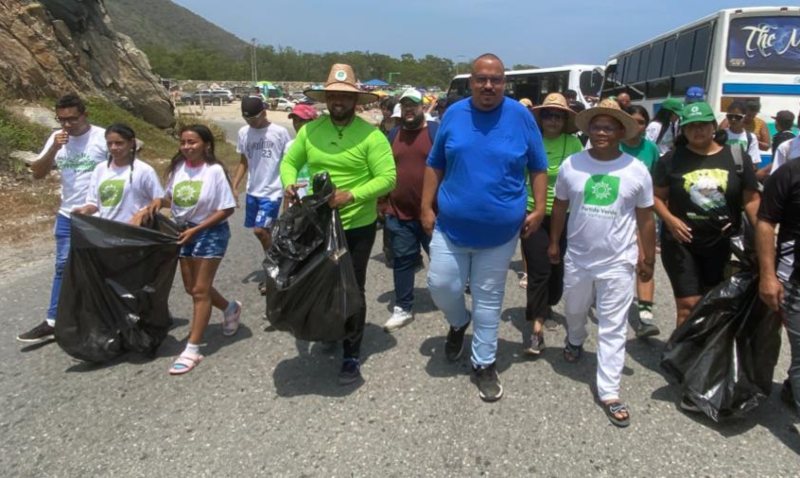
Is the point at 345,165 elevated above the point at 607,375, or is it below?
above

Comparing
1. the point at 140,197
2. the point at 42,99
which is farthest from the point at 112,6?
the point at 140,197

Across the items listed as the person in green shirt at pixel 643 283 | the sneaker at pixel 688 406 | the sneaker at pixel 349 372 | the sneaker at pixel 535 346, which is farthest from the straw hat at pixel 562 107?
the sneaker at pixel 349 372

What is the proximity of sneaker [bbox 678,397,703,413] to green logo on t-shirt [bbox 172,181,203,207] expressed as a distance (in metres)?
3.15

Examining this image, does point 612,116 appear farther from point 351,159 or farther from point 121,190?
point 121,190

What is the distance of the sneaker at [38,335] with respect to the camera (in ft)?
13.0

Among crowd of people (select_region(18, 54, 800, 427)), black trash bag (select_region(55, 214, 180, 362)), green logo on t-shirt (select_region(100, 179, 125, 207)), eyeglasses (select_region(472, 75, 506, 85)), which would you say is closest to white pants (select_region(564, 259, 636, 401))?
crowd of people (select_region(18, 54, 800, 427))

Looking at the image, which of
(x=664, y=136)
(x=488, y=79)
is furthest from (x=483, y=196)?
(x=664, y=136)

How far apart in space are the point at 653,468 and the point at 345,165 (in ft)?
7.48

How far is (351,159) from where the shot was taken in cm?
337

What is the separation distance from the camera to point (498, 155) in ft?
9.78

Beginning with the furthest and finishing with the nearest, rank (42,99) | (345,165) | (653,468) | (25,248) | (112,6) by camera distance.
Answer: (112,6) < (42,99) < (25,248) < (345,165) < (653,468)

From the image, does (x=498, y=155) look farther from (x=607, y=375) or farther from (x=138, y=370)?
(x=138, y=370)

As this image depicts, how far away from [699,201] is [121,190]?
12.1ft

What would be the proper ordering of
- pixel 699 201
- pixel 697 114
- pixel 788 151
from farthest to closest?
1. pixel 788 151
2. pixel 699 201
3. pixel 697 114
